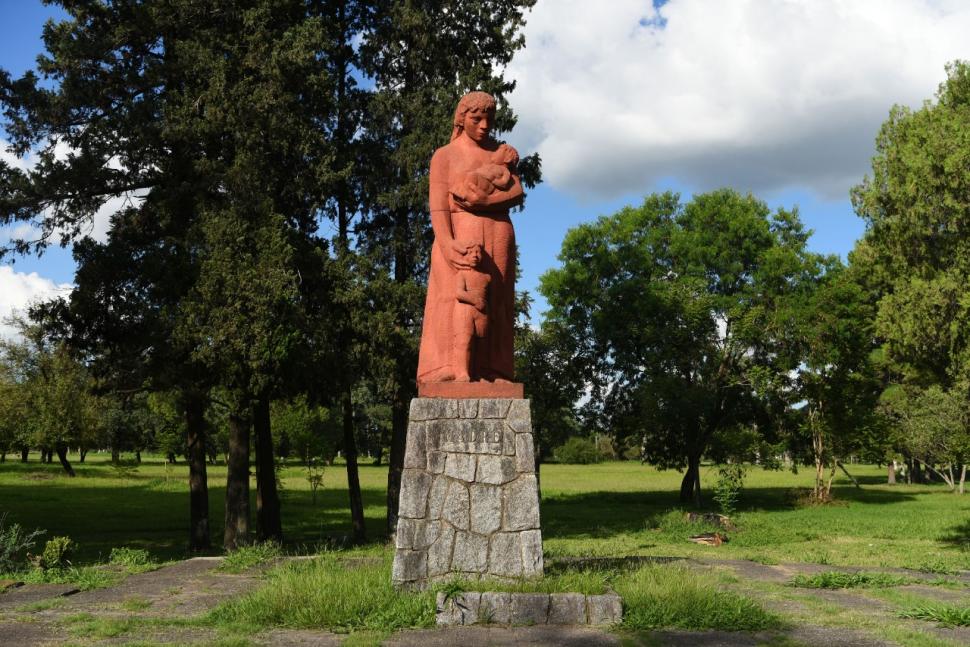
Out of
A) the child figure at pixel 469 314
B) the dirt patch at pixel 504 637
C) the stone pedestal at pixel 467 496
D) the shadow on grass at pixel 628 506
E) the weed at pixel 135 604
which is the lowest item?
the shadow on grass at pixel 628 506

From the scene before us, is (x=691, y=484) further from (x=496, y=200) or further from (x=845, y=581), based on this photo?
(x=496, y=200)

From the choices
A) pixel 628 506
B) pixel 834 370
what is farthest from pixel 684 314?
pixel 628 506

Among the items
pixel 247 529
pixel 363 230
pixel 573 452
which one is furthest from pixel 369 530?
pixel 573 452

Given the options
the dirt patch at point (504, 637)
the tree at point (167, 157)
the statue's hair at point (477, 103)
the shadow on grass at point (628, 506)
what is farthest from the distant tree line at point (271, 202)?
the dirt patch at point (504, 637)

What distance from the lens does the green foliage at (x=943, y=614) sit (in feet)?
22.9

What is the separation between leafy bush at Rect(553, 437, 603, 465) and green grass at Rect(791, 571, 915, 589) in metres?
57.5

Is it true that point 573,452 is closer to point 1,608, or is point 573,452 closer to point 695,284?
point 695,284

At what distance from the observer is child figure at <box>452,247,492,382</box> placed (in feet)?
25.7

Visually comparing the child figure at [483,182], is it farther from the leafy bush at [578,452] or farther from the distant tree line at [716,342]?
the leafy bush at [578,452]

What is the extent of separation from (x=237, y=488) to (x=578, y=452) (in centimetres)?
5336

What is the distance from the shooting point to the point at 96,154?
14.5 metres

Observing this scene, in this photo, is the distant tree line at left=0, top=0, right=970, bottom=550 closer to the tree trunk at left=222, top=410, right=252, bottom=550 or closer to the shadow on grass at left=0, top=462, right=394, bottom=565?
the tree trunk at left=222, top=410, right=252, bottom=550

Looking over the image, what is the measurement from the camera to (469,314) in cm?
784

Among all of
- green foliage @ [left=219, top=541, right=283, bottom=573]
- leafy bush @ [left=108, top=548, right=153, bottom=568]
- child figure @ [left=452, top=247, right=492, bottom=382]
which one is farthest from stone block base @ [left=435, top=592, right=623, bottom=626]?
leafy bush @ [left=108, top=548, right=153, bottom=568]
